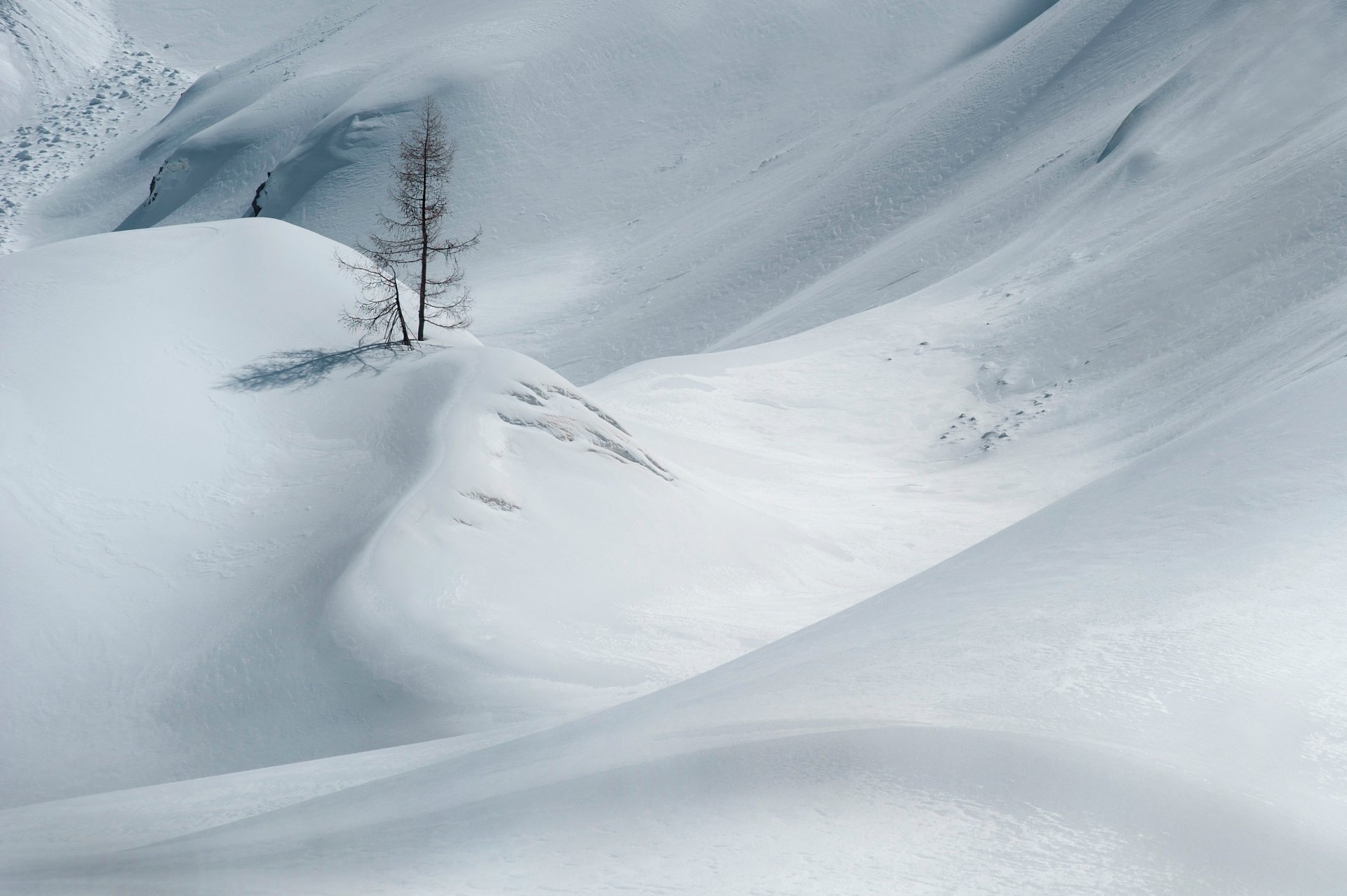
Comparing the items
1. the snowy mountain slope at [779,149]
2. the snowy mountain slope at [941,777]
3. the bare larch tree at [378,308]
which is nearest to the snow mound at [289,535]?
the bare larch tree at [378,308]

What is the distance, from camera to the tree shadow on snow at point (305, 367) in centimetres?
1272

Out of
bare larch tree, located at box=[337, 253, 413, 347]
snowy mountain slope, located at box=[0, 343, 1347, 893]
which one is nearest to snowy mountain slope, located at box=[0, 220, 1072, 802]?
bare larch tree, located at box=[337, 253, 413, 347]

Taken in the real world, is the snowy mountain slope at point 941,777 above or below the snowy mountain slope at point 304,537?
above

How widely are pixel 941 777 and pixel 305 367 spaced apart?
1006 cm

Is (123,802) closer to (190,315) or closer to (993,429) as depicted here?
(190,315)

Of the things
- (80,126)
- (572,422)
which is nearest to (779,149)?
(572,422)

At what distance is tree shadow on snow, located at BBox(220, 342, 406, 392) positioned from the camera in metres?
12.7

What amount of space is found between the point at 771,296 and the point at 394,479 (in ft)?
79.4

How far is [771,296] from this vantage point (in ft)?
114

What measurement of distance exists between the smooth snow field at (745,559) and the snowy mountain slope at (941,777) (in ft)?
0.09

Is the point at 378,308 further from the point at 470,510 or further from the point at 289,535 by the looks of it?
the point at 289,535

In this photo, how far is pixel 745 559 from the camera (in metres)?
13.4

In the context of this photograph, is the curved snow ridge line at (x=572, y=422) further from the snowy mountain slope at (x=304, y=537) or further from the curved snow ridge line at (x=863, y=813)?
the curved snow ridge line at (x=863, y=813)

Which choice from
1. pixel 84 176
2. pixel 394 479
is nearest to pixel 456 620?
pixel 394 479
